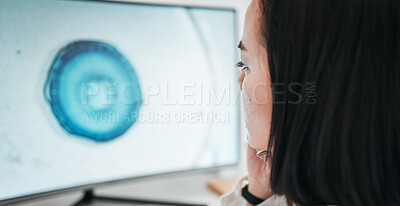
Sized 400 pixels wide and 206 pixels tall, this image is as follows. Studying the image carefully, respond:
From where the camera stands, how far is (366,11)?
0.34m

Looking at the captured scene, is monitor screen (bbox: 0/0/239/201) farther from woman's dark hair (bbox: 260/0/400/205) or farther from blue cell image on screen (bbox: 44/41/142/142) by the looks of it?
woman's dark hair (bbox: 260/0/400/205)

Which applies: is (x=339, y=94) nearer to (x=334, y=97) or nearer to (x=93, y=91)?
(x=334, y=97)

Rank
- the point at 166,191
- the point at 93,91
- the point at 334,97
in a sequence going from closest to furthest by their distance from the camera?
the point at 334,97 → the point at 93,91 → the point at 166,191

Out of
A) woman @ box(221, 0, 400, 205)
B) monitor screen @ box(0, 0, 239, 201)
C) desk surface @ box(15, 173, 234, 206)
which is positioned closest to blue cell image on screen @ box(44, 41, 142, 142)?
monitor screen @ box(0, 0, 239, 201)

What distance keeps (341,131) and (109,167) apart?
0.52 m

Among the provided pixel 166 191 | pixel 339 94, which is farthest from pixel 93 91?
pixel 339 94

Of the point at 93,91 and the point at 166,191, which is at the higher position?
the point at 93,91

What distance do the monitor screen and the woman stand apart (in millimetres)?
320

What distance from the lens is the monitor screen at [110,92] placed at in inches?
20.7

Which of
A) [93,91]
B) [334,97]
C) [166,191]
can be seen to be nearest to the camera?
[334,97]

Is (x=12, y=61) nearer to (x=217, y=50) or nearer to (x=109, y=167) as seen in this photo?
(x=109, y=167)

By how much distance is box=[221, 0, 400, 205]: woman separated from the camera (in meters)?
0.35

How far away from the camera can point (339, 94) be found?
0.36 metres

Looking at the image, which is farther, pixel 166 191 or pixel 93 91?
pixel 166 191
